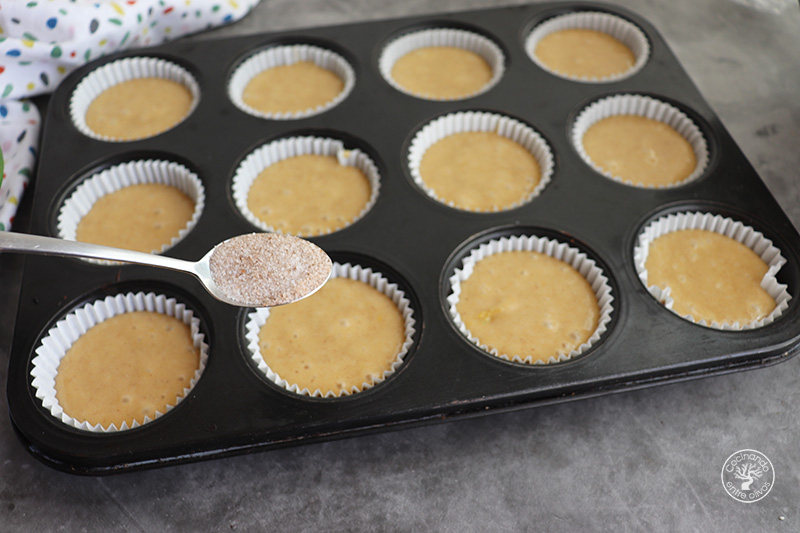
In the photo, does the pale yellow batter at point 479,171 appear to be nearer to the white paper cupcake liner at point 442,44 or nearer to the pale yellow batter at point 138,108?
the white paper cupcake liner at point 442,44

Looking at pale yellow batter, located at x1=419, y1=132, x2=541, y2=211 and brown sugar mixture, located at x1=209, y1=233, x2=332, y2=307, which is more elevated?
brown sugar mixture, located at x1=209, y1=233, x2=332, y2=307

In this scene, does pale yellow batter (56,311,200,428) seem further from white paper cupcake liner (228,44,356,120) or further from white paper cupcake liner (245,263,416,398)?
white paper cupcake liner (228,44,356,120)

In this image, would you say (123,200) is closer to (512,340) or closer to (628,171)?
(512,340)

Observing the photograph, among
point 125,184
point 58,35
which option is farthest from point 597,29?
point 58,35

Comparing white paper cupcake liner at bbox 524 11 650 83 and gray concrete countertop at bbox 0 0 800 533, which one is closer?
gray concrete countertop at bbox 0 0 800 533

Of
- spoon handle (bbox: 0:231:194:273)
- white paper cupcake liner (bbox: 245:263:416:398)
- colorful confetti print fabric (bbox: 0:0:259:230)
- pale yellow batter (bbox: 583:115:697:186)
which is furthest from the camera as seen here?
colorful confetti print fabric (bbox: 0:0:259:230)

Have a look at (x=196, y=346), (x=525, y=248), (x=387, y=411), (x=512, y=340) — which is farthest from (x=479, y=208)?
(x=196, y=346)

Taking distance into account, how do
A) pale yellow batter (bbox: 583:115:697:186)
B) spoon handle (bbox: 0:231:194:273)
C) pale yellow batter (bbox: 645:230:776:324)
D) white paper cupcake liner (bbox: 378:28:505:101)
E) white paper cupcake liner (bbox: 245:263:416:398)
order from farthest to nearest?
white paper cupcake liner (bbox: 378:28:505:101), pale yellow batter (bbox: 583:115:697:186), pale yellow batter (bbox: 645:230:776:324), white paper cupcake liner (bbox: 245:263:416:398), spoon handle (bbox: 0:231:194:273)

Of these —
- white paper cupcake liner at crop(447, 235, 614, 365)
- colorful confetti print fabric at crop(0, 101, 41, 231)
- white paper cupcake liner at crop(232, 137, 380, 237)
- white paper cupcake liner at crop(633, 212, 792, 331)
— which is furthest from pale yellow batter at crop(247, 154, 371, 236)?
white paper cupcake liner at crop(633, 212, 792, 331)
